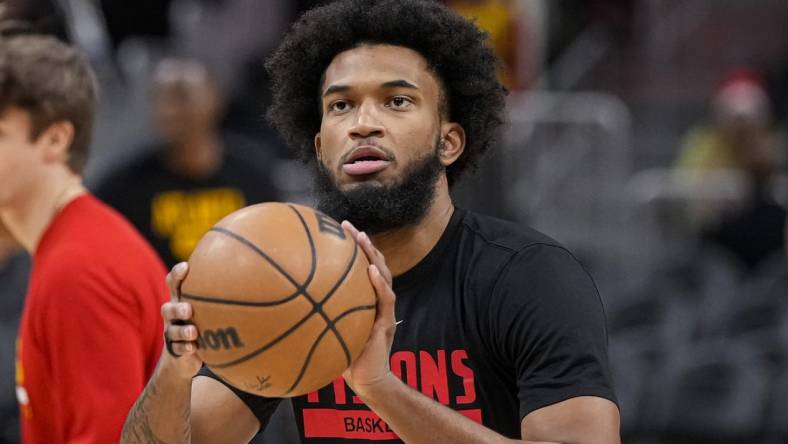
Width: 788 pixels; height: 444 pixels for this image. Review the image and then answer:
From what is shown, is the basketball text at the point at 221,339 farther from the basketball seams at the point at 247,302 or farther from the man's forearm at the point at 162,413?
the man's forearm at the point at 162,413

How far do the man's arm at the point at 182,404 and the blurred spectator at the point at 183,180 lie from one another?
3854mm

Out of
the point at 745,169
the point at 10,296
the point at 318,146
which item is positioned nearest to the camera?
the point at 318,146

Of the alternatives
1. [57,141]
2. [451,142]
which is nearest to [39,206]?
[57,141]

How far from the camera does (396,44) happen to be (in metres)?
3.72

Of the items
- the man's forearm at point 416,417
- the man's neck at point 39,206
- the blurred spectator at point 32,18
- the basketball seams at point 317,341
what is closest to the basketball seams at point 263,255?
the basketball seams at point 317,341

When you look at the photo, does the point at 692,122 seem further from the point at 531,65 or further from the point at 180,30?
the point at 180,30

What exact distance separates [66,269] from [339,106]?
96cm

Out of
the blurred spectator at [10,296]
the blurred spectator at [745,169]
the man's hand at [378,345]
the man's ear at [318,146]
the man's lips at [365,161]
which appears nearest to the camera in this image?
the man's hand at [378,345]

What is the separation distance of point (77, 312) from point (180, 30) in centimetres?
791

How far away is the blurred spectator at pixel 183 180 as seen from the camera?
7418 millimetres

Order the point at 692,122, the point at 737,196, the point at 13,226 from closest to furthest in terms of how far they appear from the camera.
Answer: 1. the point at 13,226
2. the point at 737,196
3. the point at 692,122

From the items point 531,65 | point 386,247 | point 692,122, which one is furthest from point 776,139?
point 386,247

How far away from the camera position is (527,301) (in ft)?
10.7

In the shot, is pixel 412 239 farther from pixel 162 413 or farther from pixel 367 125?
pixel 162 413
